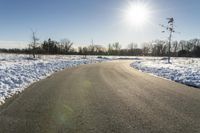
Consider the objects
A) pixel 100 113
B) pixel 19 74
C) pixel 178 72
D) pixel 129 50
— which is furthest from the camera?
pixel 129 50

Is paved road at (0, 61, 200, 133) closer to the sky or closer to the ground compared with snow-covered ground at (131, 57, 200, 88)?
closer to the sky

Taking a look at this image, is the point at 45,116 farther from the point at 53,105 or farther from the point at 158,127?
the point at 158,127

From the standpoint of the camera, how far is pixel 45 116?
5902 mm

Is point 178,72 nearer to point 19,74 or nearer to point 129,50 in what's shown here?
point 19,74

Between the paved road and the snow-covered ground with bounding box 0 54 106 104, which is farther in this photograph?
the snow-covered ground with bounding box 0 54 106 104

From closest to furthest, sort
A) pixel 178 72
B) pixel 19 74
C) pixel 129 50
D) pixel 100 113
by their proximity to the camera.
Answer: pixel 100 113, pixel 19 74, pixel 178 72, pixel 129 50

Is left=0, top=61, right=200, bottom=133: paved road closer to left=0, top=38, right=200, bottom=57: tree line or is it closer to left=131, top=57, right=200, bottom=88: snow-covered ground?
left=131, top=57, right=200, bottom=88: snow-covered ground

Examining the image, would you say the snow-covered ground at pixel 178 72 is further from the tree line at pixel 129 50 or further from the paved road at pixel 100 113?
the tree line at pixel 129 50

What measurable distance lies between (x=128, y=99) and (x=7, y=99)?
4097 mm

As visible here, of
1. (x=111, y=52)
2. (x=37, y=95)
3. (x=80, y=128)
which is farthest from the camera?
(x=111, y=52)

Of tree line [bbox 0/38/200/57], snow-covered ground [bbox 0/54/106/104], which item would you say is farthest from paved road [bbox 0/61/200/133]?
tree line [bbox 0/38/200/57]

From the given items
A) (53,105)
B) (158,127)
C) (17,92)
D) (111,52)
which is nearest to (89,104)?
(53,105)

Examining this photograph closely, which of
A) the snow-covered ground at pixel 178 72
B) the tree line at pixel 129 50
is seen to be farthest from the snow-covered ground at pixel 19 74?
the tree line at pixel 129 50

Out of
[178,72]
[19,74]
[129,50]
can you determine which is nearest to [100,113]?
[19,74]
